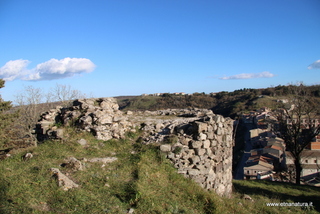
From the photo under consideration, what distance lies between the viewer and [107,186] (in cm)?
502

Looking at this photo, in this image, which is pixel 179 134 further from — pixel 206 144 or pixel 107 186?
pixel 107 186

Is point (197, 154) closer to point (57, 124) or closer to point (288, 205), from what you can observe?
point (288, 205)

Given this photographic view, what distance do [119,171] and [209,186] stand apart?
3.10m

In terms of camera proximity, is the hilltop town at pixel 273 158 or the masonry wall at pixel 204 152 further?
the hilltop town at pixel 273 158

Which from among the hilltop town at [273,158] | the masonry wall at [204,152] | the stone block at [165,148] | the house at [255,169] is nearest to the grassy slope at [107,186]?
Answer: the stone block at [165,148]

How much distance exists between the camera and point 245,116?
5206cm

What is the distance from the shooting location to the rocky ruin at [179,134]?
7008mm

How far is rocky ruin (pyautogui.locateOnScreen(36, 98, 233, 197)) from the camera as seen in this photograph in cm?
701

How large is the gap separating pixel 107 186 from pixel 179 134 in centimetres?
347

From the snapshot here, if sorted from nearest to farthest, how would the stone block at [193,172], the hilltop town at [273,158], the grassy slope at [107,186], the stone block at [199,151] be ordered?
1. the grassy slope at [107,186]
2. the stone block at [193,172]
3. the stone block at [199,151]
4. the hilltop town at [273,158]

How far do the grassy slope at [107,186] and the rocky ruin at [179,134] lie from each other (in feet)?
1.81

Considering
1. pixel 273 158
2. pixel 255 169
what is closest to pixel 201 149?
pixel 255 169

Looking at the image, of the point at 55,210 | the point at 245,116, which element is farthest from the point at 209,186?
the point at 245,116

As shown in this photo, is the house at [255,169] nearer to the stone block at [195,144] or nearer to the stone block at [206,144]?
the stone block at [206,144]
